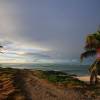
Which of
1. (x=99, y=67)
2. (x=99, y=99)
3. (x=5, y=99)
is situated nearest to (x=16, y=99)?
(x=5, y=99)

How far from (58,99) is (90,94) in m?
4.81

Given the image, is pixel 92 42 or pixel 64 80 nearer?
pixel 92 42

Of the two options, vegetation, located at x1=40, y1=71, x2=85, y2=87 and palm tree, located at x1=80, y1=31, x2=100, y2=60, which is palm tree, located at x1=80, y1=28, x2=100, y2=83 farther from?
vegetation, located at x1=40, y1=71, x2=85, y2=87

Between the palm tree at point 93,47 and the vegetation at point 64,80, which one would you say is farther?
the vegetation at point 64,80

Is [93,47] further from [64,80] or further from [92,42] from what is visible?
[64,80]

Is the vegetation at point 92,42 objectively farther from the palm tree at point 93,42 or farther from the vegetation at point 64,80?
the vegetation at point 64,80

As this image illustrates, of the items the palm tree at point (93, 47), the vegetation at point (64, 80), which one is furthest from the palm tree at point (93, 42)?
the vegetation at point (64, 80)

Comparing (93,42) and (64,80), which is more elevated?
(93,42)

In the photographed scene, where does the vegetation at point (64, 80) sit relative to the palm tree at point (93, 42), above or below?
below

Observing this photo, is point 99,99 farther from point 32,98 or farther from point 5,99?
point 5,99

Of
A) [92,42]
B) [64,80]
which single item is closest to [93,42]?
[92,42]

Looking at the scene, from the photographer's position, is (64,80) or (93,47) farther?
(64,80)

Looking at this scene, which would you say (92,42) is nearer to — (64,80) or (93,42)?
(93,42)

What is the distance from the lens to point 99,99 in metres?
25.0
